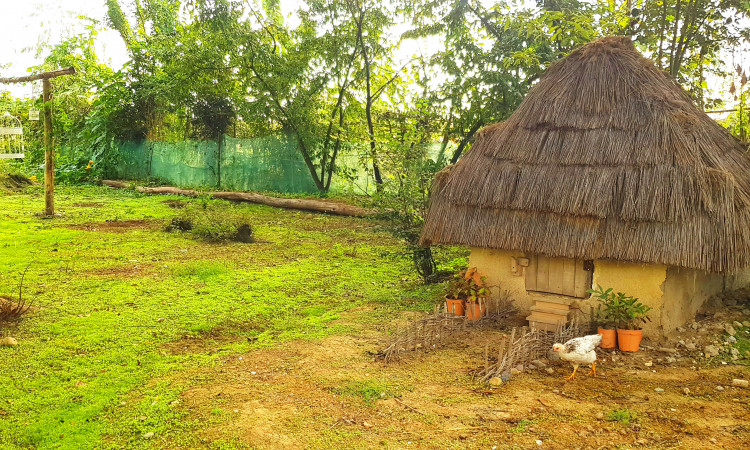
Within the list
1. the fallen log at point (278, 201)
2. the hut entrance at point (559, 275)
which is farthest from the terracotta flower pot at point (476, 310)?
the fallen log at point (278, 201)

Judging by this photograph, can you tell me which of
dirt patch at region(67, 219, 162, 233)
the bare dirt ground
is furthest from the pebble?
dirt patch at region(67, 219, 162, 233)

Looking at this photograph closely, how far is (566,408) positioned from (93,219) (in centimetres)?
1397

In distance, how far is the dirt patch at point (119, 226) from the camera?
13.8 m

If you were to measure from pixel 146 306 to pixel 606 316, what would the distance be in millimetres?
6022

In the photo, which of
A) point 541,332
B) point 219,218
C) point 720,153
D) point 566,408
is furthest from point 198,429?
point 219,218

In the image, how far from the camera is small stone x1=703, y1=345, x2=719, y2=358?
6059 mm

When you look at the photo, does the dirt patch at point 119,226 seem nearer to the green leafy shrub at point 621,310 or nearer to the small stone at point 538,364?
the small stone at point 538,364

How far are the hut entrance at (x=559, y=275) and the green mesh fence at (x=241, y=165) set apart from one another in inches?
493

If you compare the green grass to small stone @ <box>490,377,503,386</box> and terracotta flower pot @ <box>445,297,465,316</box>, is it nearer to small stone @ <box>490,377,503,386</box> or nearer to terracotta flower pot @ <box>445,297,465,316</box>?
terracotta flower pot @ <box>445,297,465,316</box>

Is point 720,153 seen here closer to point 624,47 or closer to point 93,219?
point 624,47

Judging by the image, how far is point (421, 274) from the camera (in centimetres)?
968

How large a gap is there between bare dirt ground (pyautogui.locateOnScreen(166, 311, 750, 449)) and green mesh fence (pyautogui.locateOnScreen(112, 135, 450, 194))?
13.9m

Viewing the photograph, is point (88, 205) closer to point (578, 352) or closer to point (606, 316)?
point (606, 316)

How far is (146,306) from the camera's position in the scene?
25.8 feet
